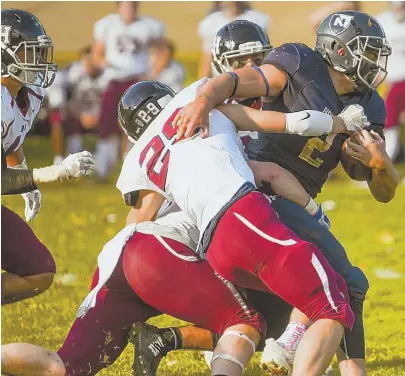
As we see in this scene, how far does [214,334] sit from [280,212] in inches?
23.2

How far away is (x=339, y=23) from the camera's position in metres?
3.98

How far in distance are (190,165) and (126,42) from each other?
8010 millimetres

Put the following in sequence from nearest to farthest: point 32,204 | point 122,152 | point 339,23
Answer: point 339,23 < point 32,204 < point 122,152

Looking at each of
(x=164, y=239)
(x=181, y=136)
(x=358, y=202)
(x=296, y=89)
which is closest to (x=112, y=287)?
(x=164, y=239)

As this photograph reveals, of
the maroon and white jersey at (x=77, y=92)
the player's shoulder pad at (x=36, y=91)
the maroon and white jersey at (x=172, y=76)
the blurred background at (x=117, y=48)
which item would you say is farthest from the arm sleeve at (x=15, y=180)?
the maroon and white jersey at (x=77, y=92)

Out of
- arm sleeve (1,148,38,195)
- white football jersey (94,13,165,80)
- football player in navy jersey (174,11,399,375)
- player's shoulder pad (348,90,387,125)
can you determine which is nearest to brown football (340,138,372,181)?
football player in navy jersey (174,11,399,375)

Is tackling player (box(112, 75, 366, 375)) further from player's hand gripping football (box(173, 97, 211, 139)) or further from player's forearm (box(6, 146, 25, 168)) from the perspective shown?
player's forearm (box(6, 146, 25, 168))

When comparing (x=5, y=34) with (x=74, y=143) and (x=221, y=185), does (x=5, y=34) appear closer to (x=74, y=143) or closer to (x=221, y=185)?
(x=221, y=185)

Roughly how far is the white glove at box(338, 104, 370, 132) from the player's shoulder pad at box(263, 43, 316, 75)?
0.25 m

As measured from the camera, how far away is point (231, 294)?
3.52 m

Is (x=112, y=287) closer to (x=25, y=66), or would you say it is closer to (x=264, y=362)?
(x=264, y=362)

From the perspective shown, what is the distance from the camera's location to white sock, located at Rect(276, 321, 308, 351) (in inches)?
133

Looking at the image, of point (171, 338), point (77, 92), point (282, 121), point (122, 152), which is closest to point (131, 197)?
point (171, 338)

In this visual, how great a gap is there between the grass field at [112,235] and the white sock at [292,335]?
0.88 m
